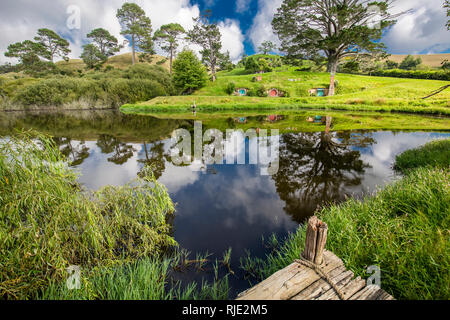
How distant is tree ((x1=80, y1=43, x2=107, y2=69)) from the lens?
216 feet

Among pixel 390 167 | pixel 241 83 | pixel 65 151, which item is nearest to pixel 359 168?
pixel 390 167

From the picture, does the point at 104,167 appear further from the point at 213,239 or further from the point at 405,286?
the point at 405,286

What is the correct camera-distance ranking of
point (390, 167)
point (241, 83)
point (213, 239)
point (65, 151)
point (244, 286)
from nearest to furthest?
point (244, 286)
point (213, 239)
point (390, 167)
point (65, 151)
point (241, 83)

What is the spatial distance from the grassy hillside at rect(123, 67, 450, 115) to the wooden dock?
34933mm

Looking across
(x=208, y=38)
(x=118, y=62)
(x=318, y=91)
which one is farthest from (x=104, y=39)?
(x=318, y=91)

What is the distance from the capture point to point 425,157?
7.90m

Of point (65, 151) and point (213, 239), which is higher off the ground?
point (65, 151)

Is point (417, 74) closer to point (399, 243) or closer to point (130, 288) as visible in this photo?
point (399, 243)

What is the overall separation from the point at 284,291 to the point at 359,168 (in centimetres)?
895

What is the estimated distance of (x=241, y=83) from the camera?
50094 mm

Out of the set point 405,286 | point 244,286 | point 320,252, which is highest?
point 320,252

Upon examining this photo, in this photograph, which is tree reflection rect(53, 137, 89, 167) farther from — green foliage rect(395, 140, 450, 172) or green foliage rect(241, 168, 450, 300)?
green foliage rect(395, 140, 450, 172)

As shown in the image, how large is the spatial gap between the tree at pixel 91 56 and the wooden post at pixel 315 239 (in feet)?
274
